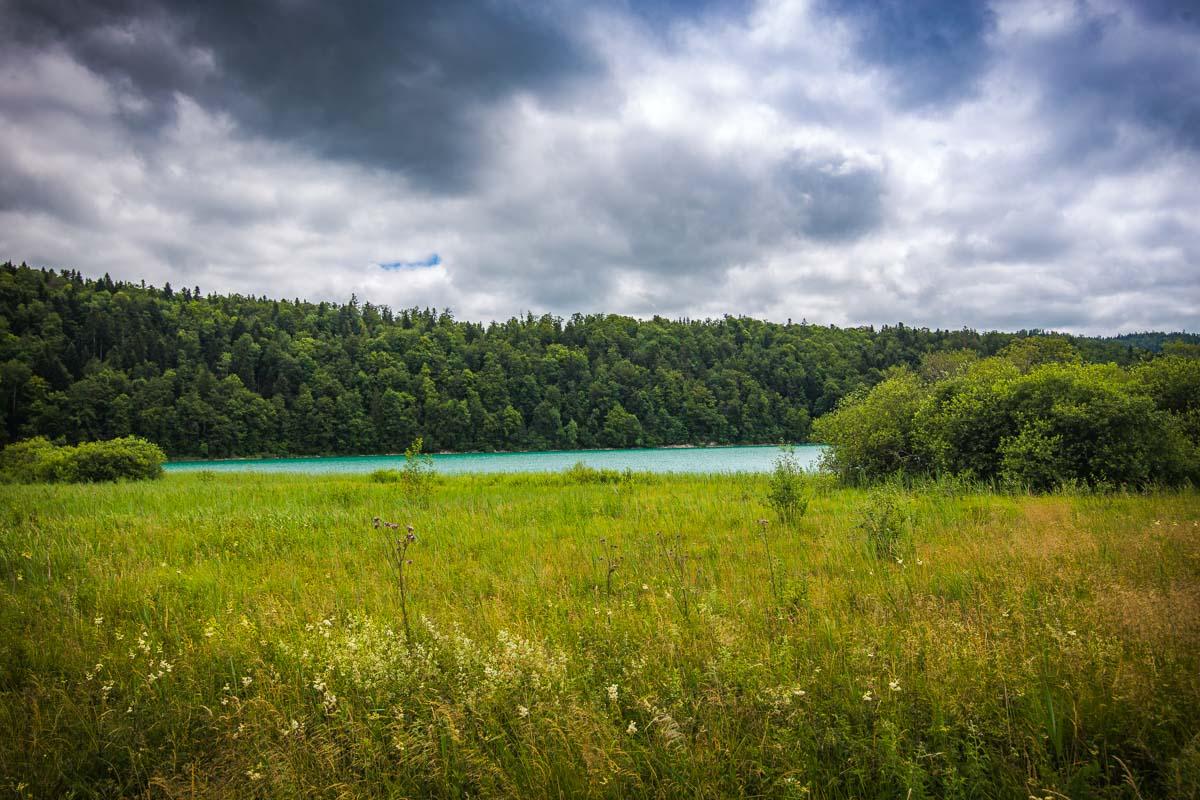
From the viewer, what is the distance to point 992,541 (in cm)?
858

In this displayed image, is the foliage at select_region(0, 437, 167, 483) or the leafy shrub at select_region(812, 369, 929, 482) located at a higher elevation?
the leafy shrub at select_region(812, 369, 929, 482)

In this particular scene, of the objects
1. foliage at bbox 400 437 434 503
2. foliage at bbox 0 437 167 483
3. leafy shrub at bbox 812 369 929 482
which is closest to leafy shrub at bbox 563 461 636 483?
foliage at bbox 400 437 434 503

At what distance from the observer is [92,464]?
28.5m

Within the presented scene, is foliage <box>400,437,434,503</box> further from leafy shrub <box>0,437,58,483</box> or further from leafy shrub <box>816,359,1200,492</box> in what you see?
leafy shrub <box>0,437,58,483</box>

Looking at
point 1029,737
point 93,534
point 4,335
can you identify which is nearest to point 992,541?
point 1029,737

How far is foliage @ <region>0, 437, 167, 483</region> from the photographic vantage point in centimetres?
2825

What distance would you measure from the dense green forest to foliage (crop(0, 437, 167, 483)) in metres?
59.4

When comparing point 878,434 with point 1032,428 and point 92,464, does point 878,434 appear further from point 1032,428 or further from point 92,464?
point 92,464

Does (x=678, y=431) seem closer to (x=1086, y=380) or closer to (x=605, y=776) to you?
(x=1086, y=380)

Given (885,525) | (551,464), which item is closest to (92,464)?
(551,464)

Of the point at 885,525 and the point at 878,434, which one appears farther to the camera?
the point at 878,434

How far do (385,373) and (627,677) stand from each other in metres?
111

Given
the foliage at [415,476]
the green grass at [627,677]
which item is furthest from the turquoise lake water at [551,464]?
the green grass at [627,677]

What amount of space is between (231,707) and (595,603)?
11.6 ft
